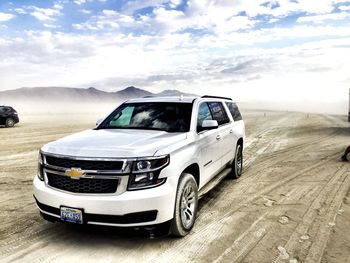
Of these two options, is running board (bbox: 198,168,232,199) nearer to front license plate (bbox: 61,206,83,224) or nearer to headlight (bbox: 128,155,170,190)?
headlight (bbox: 128,155,170,190)

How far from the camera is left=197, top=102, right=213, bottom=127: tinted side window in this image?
528 centimetres

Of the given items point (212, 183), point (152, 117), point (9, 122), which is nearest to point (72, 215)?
point (152, 117)

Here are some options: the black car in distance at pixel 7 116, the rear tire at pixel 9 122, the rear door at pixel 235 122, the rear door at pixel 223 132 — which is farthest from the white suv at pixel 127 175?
the rear tire at pixel 9 122

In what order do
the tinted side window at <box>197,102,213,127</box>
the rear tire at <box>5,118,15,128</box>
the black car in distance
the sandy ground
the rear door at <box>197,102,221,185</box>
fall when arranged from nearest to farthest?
the sandy ground, the rear door at <box>197,102,221,185</box>, the tinted side window at <box>197,102,213,127</box>, the black car in distance, the rear tire at <box>5,118,15,128</box>

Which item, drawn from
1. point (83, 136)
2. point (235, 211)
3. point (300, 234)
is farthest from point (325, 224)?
point (83, 136)

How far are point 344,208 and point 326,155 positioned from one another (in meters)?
5.41

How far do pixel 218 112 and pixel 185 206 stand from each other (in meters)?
2.54

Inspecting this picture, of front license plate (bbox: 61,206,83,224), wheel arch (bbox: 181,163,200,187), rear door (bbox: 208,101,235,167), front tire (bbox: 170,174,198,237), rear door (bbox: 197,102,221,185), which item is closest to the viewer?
front license plate (bbox: 61,206,83,224)

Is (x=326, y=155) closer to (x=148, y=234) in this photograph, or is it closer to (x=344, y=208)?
(x=344, y=208)

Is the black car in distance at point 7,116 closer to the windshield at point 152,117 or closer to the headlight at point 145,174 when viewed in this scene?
the windshield at point 152,117

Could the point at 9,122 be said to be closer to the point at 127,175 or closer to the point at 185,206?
the point at 185,206

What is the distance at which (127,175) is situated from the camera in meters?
3.71

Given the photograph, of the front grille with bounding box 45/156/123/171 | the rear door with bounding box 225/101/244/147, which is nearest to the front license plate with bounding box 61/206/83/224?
the front grille with bounding box 45/156/123/171

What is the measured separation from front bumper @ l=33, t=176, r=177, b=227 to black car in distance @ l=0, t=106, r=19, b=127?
2102cm
